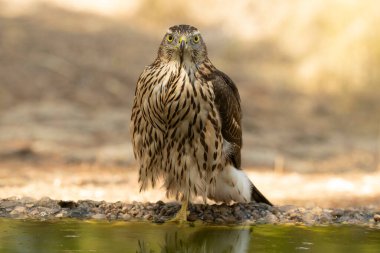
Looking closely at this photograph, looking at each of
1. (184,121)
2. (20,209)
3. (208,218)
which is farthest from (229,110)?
(20,209)

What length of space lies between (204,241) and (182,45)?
56.2 inches

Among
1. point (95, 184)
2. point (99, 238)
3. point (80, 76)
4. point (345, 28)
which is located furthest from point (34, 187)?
point (345, 28)

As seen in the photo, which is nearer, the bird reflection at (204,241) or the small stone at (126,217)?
the bird reflection at (204,241)

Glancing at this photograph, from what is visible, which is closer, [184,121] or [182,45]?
[182,45]

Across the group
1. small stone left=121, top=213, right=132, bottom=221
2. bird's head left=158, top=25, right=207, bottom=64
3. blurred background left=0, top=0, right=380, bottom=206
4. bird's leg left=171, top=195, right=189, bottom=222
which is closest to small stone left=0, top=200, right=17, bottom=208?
small stone left=121, top=213, right=132, bottom=221

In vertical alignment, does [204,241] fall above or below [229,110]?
below

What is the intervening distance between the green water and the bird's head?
126 centimetres

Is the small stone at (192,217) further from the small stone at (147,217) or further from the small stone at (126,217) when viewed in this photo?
the small stone at (126,217)

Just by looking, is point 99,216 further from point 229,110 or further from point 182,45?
point 182,45

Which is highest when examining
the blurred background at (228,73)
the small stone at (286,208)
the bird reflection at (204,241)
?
the blurred background at (228,73)

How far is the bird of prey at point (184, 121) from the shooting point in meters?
6.57

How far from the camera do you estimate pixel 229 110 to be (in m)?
6.96

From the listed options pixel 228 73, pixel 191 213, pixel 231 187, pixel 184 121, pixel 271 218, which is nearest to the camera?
pixel 184 121

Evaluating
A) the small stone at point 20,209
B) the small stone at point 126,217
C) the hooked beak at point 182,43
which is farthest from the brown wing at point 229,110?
the small stone at point 20,209
